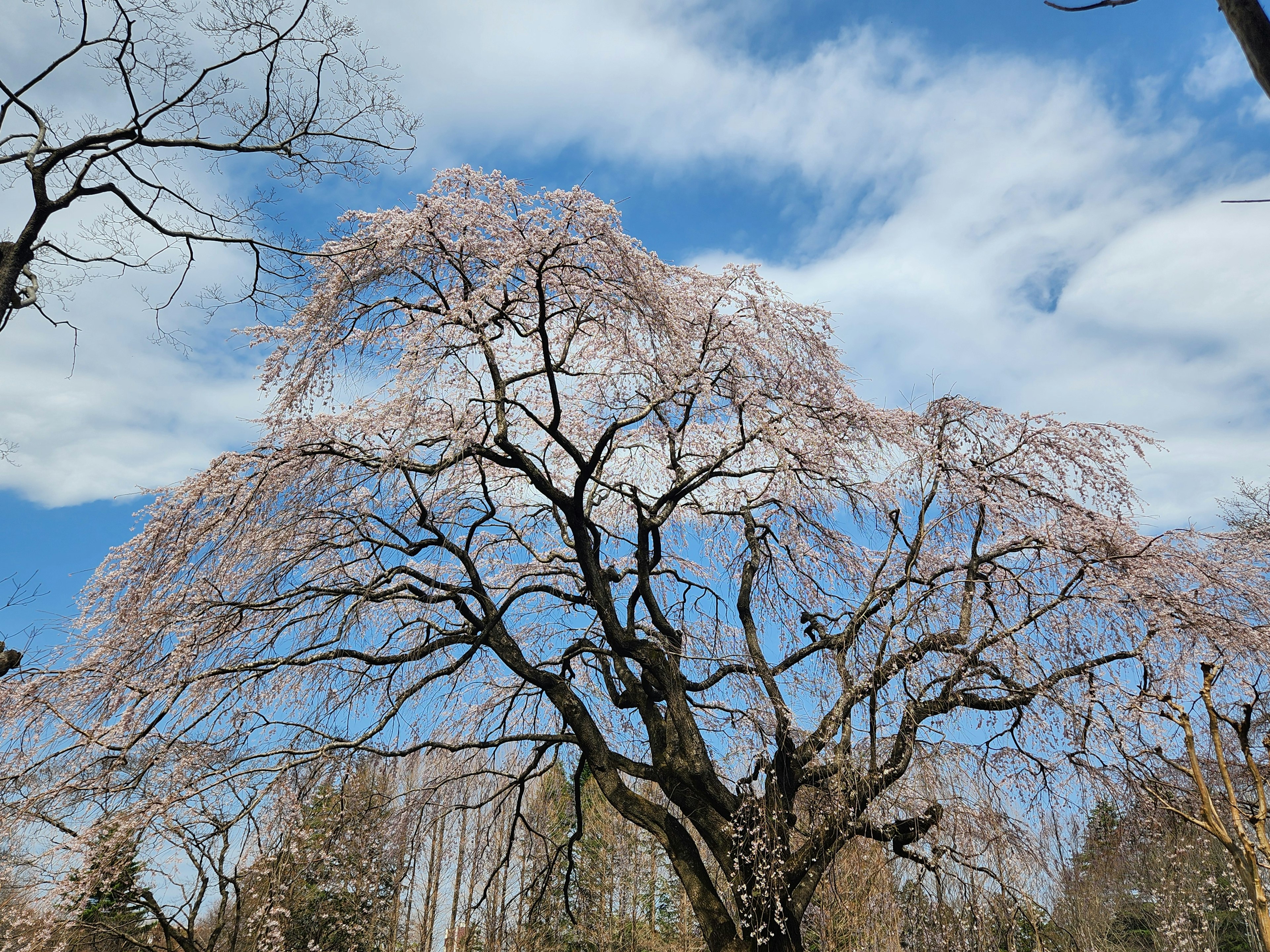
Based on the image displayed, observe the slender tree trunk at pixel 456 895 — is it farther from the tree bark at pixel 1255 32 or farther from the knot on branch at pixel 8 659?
the tree bark at pixel 1255 32

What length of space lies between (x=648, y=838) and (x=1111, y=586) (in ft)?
38.5

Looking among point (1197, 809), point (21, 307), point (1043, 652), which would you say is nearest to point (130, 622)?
point (21, 307)

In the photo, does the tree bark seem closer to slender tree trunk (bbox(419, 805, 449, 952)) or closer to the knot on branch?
the knot on branch

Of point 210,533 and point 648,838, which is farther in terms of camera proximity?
point 648,838

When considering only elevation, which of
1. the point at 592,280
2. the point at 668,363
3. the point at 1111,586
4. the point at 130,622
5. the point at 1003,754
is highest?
the point at 592,280

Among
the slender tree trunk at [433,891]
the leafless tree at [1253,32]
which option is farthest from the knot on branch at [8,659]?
the slender tree trunk at [433,891]

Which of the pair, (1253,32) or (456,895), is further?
(456,895)

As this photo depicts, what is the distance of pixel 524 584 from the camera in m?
9.84

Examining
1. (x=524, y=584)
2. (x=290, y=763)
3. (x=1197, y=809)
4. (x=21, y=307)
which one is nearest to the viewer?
(x=21, y=307)

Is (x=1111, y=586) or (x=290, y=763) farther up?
(x=1111, y=586)

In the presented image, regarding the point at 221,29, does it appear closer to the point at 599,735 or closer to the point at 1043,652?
the point at 599,735

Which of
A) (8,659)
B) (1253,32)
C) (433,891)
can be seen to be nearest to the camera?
(1253,32)

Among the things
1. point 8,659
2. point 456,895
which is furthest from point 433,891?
point 8,659

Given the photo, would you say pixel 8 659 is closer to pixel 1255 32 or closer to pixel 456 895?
pixel 1255 32
